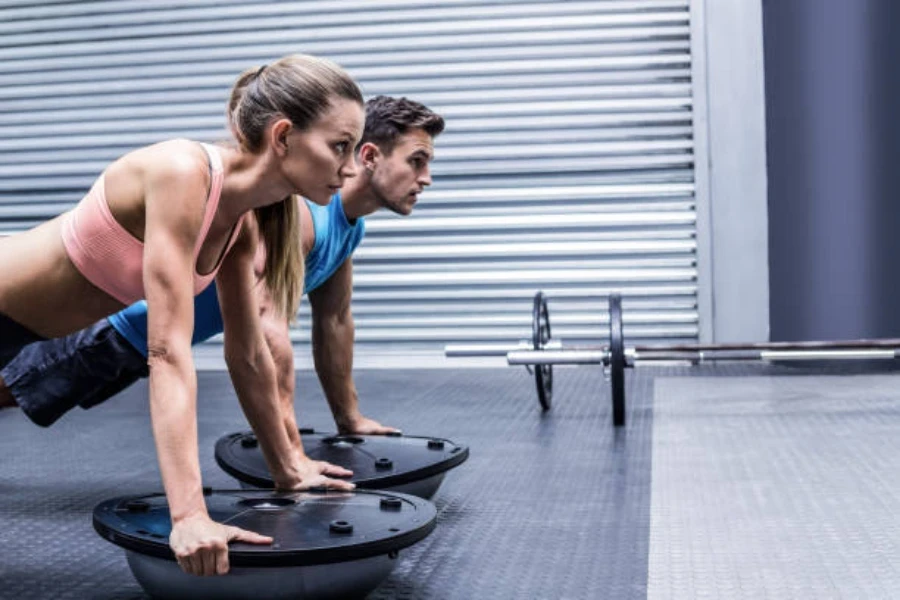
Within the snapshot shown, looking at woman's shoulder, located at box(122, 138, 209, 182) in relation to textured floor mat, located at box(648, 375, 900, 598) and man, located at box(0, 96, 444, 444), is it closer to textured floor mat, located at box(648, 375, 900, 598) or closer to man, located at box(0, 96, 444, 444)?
man, located at box(0, 96, 444, 444)

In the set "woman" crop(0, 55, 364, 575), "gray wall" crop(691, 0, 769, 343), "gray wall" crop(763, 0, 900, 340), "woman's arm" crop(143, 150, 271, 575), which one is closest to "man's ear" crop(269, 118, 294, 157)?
"woman" crop(0, 55, 364, 575)

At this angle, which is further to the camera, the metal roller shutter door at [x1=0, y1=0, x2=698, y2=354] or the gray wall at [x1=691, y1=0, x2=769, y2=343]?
the metal roller shutter door at [x1=0, y1=0, x2=698, y2=354]

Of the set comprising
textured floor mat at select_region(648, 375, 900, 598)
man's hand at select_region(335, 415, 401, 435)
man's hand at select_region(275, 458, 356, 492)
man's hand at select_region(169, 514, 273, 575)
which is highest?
man's hand at select_region(169, 514, 273, 575)

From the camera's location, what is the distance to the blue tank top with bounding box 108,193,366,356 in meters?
2.34

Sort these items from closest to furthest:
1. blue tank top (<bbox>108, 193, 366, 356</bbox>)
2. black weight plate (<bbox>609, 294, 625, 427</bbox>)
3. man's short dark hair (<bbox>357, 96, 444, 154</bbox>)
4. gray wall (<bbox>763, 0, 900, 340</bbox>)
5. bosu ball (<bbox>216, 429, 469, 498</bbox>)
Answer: bosu ball (<bbox>216, 429, 469, 498</bbox>) < blue tank top (<bbox>108, 193, 366, 356</bbox>) < man's short dark hair (<bbox>357, 96, 444, 154</bbox>) < black weight plate (<bbox>609, 294, 625, 427</bbox>) < gray wall (<bbox>763, 0, 900, 340</bbox>)

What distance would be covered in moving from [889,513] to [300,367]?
Result: 10.5 ft

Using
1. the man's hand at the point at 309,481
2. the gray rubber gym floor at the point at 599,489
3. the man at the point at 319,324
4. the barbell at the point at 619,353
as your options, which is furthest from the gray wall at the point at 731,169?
the man's hand at the point at 309,481

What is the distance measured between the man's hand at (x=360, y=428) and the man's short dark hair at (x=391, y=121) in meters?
0.63

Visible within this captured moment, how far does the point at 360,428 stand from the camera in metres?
2.65

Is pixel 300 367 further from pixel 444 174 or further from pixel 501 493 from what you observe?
pixel 501 493

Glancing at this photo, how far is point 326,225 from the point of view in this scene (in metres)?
2.51

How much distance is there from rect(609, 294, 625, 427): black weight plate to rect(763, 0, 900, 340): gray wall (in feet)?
4.90

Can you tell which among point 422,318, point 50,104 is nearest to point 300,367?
point 422,318

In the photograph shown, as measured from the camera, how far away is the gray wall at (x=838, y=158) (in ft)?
13.9
